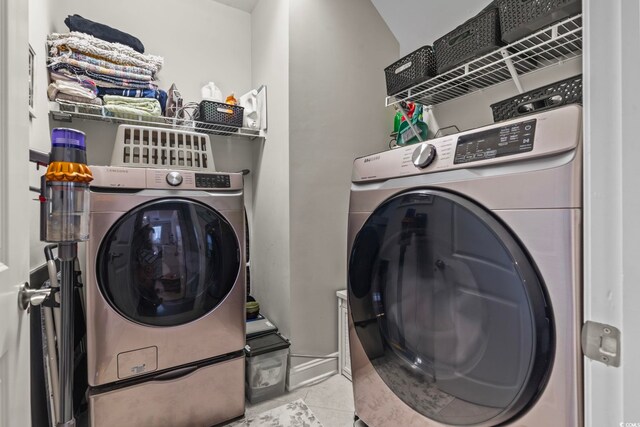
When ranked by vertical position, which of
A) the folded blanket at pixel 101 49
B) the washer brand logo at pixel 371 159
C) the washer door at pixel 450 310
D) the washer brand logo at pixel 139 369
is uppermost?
the folded blanket at pixel 101 49

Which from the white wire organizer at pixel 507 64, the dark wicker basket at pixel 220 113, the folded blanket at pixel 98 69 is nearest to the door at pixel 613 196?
the white wire organizer at pixel 507 64

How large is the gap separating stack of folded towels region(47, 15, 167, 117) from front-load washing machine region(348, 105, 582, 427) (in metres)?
1.42

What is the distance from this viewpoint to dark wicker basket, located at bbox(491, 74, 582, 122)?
2.97 ft

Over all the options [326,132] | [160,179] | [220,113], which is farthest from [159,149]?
[326,132]

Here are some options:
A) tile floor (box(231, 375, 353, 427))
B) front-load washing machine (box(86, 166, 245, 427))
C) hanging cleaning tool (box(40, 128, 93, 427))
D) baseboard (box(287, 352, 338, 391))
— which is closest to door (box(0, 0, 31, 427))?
hanging cleaning tool (box(40, 128, 93, 427))

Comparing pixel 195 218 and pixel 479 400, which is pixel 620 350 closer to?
pixel 479 400

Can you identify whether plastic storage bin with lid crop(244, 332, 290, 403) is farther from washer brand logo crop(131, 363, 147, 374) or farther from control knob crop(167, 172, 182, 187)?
control knob crop(167, 172, 182, 187)

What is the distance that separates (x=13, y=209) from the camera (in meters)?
0.62

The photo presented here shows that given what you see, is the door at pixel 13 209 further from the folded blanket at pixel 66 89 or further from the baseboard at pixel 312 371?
the baseboard at pixel 312 371

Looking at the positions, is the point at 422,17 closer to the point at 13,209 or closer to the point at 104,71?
the point at 104,71

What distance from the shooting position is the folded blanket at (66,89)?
1.49 metres

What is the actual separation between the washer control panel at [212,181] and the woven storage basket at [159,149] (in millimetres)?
211

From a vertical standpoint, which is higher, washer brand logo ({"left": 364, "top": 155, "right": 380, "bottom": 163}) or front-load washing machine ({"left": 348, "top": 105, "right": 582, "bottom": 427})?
washer brand logo ({"left": 364, "top": 155, "right": 380, "bottom": 163})

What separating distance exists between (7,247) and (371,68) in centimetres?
207
